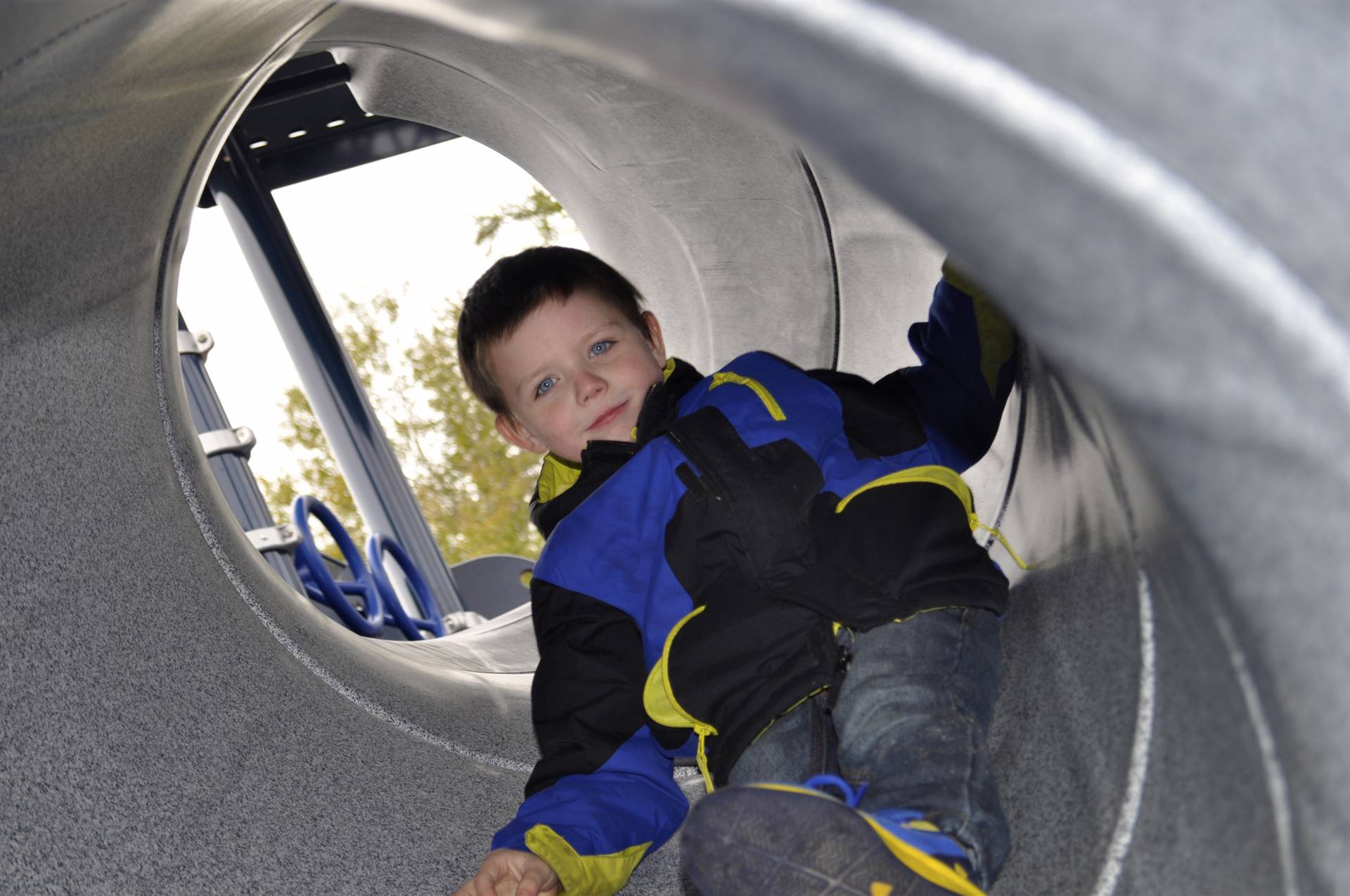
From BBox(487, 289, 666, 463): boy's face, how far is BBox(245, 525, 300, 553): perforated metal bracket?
43.9 inches

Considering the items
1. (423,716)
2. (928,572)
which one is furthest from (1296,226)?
(423,716)

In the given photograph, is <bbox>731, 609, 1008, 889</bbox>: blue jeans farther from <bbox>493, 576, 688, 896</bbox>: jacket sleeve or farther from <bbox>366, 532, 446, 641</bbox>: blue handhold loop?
<bbox>366, 532, 446, 641</bbox>: blue handhold loop

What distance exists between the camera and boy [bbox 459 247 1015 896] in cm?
108

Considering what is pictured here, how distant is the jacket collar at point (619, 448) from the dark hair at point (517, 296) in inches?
4.7

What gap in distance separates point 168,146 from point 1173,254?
119 cm

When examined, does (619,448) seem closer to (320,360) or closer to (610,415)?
(610,415)

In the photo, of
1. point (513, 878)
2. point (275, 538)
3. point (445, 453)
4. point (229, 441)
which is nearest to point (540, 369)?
point (513, 878)

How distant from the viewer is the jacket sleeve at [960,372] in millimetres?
1338

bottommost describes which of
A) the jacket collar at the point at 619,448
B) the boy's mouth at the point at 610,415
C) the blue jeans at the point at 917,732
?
the blue jeans at the point at 917,732

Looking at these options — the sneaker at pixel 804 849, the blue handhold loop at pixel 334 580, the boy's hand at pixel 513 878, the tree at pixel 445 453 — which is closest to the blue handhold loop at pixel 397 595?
the blue handhold loop at pixel 334 580

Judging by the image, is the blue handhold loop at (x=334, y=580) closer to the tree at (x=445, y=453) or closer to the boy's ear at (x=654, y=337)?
the boy's ear at (x=654, y=337)

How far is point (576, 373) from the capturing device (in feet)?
4.71

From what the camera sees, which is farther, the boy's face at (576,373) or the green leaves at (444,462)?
the green leaves at (444,462)

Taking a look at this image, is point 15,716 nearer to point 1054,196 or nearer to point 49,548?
point 49,548
